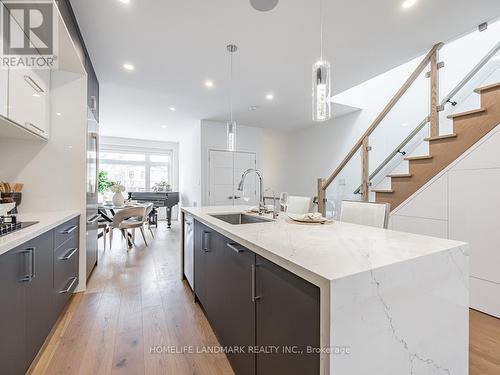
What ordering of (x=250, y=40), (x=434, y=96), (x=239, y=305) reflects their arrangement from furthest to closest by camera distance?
(x=434, y=96), (x=250, y=40), (x=239, y=305)

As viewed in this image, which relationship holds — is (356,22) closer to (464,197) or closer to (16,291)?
(464,197)

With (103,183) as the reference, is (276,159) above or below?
above

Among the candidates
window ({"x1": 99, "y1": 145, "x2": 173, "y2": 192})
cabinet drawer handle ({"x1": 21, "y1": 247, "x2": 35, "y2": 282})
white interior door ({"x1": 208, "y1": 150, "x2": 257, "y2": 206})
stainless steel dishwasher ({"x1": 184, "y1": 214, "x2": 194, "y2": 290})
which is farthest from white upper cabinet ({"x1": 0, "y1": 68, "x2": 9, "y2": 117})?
window ({"x1": 99, "y1": 145, "x2": 173, "y2": 192})

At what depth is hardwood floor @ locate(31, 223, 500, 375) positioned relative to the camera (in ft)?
4.74

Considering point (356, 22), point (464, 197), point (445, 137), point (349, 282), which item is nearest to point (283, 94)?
point (356, 22)

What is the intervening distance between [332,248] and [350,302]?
1.06 ft

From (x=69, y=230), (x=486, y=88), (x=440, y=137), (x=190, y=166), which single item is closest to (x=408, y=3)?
(x=486, y=88)

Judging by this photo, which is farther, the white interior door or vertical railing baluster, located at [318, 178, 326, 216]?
the white interior door

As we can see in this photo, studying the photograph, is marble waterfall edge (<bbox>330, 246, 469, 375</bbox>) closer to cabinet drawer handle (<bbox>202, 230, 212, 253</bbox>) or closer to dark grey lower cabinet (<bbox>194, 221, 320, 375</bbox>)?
dark grey lower cabinet (<bbox>194, 221, 320, 375</bbox>)

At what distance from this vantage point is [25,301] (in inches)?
49.8

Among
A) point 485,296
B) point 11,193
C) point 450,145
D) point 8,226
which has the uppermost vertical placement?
point 450,145

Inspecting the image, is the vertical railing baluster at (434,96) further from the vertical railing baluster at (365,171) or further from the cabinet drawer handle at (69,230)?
the cabinet drawer handle at (69,230)

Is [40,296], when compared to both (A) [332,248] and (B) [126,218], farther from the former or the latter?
(B) [126,218]
